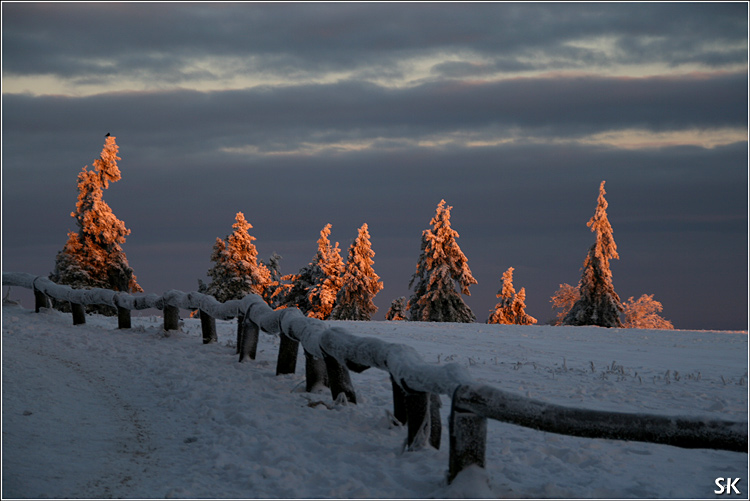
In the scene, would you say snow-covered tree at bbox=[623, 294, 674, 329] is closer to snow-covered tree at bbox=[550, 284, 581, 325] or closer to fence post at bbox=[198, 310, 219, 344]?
snow-covered tree at bbox=[550, 284, 581, 325]

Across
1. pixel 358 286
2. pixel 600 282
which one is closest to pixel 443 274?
pixel 358 286

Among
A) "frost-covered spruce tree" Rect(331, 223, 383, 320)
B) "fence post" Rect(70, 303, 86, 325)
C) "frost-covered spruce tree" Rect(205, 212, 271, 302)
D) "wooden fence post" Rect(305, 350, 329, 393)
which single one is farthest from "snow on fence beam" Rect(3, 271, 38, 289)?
"frost-covered spruce tree" Rect(331, 223, 383, 320)

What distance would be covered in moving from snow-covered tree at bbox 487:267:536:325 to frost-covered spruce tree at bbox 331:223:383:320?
11.2 m

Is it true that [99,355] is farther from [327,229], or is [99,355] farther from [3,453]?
[327,229]

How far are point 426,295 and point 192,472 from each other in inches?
1606

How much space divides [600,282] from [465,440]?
43.7 m

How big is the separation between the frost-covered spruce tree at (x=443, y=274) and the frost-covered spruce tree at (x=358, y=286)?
153 inches

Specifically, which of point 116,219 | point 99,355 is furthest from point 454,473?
point 116,219

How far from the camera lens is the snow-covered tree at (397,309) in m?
54.3

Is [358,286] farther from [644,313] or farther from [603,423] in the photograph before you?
[603,423]

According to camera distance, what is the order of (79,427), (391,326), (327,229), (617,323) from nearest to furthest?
1. (79,427)
2. (391,326)
3. (617,323)
4. (327,229)

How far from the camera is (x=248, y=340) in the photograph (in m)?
12.6

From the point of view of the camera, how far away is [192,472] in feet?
21.8

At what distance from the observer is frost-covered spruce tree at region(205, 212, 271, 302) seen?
47000 mm
